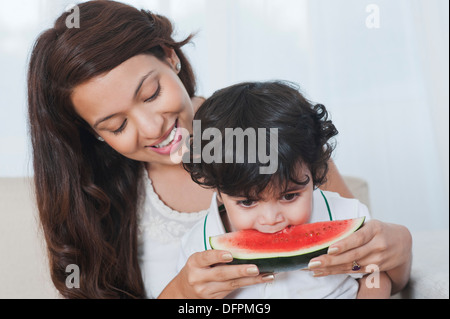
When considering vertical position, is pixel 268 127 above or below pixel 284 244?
above

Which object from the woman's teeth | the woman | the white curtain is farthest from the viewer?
the white curtain

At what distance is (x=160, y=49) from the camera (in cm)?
166

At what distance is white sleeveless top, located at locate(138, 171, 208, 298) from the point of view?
6.21 feet

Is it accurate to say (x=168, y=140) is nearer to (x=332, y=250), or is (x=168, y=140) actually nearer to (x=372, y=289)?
(x=332, y=250)

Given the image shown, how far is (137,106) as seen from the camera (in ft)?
4.98

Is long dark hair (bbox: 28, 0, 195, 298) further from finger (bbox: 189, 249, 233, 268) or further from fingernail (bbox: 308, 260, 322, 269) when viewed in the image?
fingernail (bbox: 308, 260, 322, 269)

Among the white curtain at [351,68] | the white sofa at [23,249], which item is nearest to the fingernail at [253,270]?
the white sofa at [23,249]

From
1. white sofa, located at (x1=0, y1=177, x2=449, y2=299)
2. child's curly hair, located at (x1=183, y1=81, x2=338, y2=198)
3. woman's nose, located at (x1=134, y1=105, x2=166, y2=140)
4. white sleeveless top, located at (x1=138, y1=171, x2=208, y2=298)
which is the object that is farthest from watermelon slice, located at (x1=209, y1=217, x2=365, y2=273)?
white sofa, located at (x1=0, y1=177, x2=449, y2=299)

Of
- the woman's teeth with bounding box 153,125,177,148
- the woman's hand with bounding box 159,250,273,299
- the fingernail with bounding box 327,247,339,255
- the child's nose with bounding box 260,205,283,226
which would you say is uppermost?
the woman's teeth with bounding box 153,125,177,148

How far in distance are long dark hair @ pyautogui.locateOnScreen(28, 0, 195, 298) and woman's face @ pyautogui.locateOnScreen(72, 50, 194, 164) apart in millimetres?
38

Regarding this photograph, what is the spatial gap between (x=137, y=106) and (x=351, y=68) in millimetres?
2281

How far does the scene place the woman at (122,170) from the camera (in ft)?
4.83

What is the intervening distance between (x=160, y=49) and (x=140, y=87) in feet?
0.74

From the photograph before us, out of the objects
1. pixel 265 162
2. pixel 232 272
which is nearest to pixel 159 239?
pixel 232 272
